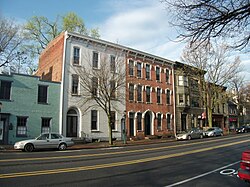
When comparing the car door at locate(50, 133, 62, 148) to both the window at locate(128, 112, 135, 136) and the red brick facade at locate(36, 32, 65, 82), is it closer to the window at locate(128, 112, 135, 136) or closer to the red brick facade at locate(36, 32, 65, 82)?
the red brick facade at locate(36, 32, 65, 82)

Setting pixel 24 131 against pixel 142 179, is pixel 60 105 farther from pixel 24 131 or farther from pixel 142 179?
pixel 142 179

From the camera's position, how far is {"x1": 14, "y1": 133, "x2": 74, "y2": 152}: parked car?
730 inches

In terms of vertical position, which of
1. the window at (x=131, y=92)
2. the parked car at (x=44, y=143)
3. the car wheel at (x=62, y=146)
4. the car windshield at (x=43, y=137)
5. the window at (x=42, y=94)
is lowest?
the car wheel at (x=62, y=146)

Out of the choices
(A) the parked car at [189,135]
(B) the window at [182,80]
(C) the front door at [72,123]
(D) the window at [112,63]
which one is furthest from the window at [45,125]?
(B) the window at [182,80]

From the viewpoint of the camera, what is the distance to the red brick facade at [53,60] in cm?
2881

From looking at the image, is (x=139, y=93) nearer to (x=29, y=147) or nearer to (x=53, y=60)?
(x=53, y=60)

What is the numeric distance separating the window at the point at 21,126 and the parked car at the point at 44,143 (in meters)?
5.40

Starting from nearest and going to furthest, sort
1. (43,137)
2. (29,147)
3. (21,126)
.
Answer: (29,147)
(43,137)
(21,126)

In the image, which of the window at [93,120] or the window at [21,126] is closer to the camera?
the window at [21,126]

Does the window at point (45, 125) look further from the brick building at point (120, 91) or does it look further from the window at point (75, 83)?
the window at point (75, 83)

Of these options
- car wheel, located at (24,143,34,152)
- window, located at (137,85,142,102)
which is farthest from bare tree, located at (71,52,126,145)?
car wheel, located at (24,143,34,152)

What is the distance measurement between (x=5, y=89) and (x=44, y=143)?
7.84 m

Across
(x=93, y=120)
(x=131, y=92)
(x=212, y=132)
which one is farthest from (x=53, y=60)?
(x=212, y=132)

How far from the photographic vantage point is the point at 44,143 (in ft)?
64.0
